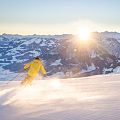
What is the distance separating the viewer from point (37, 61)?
18094mm

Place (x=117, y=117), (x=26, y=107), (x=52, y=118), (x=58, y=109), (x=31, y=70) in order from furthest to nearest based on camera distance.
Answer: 1. (x=31, y=70)
2. (x=26, y=107)
3. (x=58, y=109)
4. (x=52, y=118)
5. (x=117, y=117)

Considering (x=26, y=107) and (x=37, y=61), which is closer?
(x=26, y=107)

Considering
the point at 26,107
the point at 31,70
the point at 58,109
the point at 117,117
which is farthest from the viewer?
the point at 31,70

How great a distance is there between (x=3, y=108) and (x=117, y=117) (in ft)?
12.6

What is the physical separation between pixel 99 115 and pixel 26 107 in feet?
8.97

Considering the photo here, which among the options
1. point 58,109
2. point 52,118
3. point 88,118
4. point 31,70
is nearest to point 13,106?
point 58,109

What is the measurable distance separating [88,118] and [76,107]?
165 centimetres

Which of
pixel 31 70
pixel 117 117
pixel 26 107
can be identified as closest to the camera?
pixel 117 117

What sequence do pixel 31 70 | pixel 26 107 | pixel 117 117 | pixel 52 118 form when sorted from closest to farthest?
pixel 117 117, pixel 52 118, pixel 26 107, pixel 31 70

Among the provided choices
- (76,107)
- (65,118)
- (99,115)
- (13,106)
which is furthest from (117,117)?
(13,106)

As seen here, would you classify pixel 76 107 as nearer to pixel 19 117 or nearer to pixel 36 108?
pixel 36 108

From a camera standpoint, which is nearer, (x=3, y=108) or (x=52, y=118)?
Result: (x=52, y=118)

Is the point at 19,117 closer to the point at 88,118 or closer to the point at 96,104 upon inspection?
the point at 88,118

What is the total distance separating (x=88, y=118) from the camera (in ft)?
23.0
